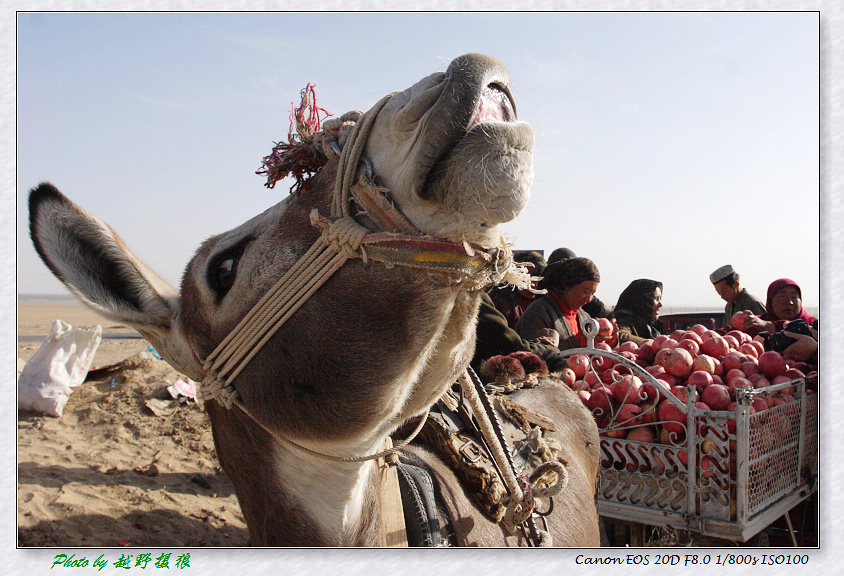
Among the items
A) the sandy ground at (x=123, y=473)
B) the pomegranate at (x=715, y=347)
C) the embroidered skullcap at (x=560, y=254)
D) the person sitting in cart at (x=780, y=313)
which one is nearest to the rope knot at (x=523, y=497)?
the pomegranate at (x=715, y=347)

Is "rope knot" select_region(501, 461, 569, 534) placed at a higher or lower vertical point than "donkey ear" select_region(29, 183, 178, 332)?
lower

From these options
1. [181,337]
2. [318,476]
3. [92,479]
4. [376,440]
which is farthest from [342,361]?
[92,479]

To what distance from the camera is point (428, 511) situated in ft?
→ 7.00

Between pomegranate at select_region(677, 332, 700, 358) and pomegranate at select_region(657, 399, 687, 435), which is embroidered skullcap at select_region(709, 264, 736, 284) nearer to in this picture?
pomegranate at select_region(677, 332, 700, 358)

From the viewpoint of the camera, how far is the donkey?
1.32 m

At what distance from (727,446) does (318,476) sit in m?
3.49

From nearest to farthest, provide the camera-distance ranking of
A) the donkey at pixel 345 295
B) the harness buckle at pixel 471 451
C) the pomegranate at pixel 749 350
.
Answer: the donkey at pixel 345 295, the harness buckle at pixel 471 451, the pomegranate at pixel 749 350

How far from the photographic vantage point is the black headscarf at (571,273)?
6.13 meters

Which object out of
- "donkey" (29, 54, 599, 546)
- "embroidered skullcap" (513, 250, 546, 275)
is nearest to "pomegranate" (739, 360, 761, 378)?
"embroidered skullcap" (513, 250, 546, 275)

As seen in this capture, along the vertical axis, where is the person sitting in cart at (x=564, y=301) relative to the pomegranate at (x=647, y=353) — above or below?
above

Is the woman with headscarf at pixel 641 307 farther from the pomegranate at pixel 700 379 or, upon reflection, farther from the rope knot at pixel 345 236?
the rope knot at pixel 345 236

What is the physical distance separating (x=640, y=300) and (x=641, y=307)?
0.33 ft

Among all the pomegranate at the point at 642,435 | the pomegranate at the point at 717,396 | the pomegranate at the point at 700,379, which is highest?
the pomegranate at the point at 700,379

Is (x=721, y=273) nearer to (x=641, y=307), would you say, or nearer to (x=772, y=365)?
(x=641, y=307)
